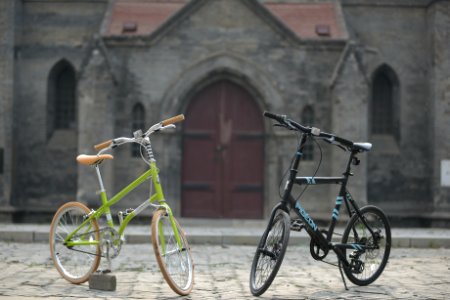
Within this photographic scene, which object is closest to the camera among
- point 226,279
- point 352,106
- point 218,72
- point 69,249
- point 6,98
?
point 69,249

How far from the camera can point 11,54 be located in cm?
1844

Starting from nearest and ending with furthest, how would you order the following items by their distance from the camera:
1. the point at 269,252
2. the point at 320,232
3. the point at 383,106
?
1. the point at 269,252
2. the point at 320,232
3. the point at 383,106

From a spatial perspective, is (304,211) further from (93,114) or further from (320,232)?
(93,114)

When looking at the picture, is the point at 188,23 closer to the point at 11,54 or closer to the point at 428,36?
the point at 11,54

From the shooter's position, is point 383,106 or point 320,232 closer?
point 320,232

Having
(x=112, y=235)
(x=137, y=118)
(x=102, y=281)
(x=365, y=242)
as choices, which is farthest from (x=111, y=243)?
(x=137, y=118)

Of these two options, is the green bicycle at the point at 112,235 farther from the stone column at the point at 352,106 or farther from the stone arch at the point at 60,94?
the stone arch at the point at 60,94

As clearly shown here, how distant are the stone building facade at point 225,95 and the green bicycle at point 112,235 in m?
9.94

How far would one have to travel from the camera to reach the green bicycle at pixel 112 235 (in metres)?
6.46

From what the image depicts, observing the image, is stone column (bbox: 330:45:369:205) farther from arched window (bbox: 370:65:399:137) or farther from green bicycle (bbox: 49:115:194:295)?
green bicycle (bbox: 49:115:194:295)

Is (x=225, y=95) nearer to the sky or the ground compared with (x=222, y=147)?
nearer to the sky

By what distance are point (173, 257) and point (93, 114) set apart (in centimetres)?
1112

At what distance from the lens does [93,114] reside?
17203 millimetres

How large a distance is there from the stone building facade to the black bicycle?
10065 mm
